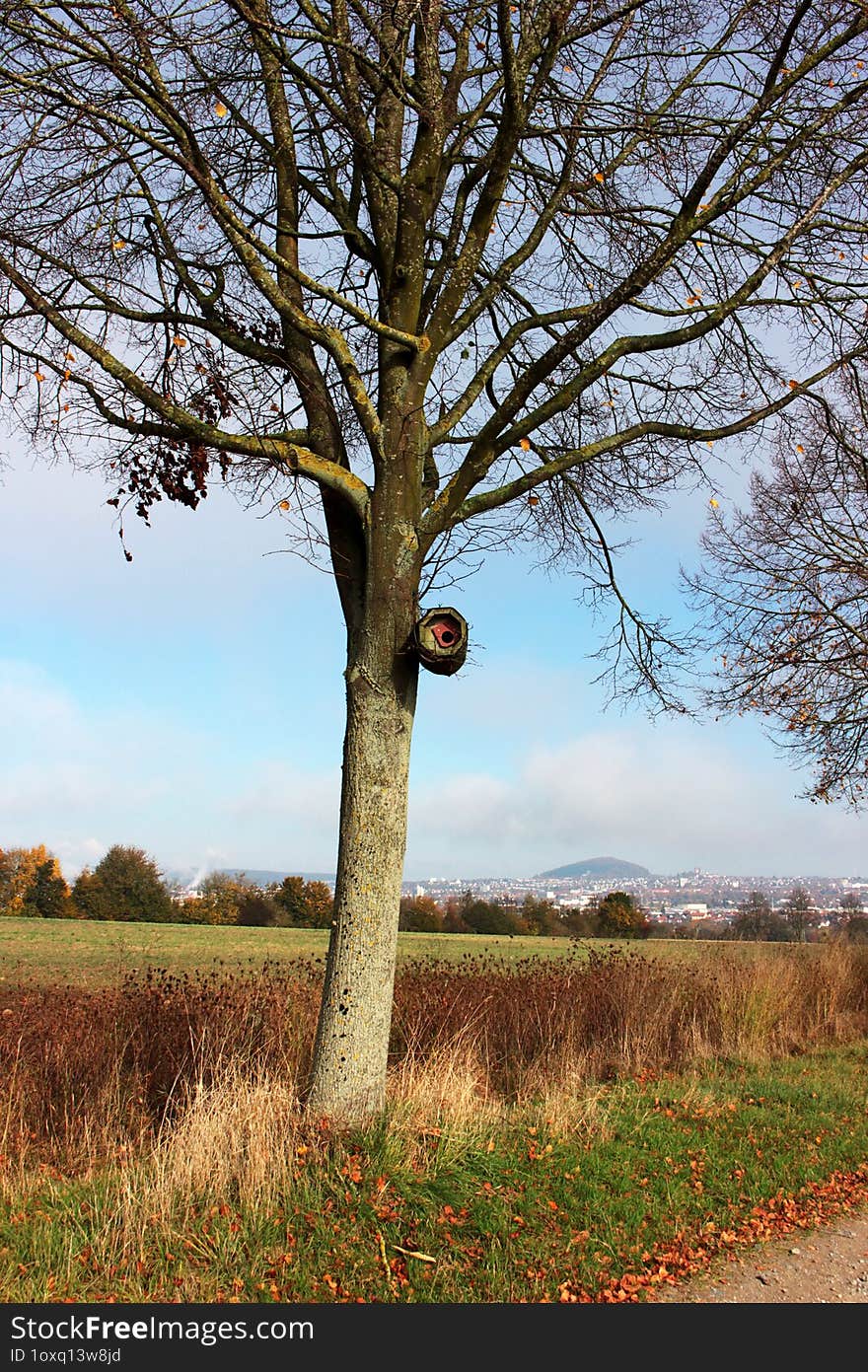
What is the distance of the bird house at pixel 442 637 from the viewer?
552 cm

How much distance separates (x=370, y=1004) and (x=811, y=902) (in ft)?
72.1

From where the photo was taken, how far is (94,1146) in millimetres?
5648

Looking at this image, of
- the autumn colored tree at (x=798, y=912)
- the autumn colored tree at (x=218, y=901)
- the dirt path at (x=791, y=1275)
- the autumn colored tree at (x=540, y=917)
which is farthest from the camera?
the autumn colored tree at (x=218, y=901)

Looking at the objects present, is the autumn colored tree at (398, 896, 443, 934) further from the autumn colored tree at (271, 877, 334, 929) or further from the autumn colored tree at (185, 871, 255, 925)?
the autumn colored tree at (185, 871, 255, 925)

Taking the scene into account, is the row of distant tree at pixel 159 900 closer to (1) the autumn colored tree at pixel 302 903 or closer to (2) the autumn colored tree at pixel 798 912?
(1) the autumn colored tree at pixel 302 903

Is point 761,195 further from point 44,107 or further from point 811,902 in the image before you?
point 811,902

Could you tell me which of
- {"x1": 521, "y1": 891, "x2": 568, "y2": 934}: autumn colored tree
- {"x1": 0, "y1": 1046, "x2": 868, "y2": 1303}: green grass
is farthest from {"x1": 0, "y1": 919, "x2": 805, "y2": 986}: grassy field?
{"x1": 0, "y1": 1046, "x2": 868, "y2": 1303}: green grass

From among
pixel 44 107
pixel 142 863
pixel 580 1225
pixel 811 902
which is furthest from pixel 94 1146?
pixel 142 863

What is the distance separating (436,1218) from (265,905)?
4232cm

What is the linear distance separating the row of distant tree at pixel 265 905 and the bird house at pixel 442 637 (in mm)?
20647

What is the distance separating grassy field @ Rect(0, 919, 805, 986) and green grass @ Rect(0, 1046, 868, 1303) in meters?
8.16

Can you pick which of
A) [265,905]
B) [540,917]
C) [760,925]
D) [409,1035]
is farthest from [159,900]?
[409,1035]

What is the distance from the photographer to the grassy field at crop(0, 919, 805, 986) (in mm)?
16641

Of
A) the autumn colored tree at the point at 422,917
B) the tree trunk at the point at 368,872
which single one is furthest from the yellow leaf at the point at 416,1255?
the autumn colored tree at the point at 422,917
